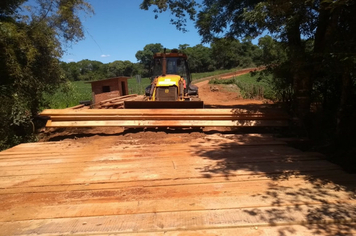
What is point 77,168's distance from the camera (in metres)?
4.96

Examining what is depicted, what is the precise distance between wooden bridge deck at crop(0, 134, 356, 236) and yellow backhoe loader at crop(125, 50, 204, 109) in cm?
285

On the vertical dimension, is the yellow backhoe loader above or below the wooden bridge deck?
above

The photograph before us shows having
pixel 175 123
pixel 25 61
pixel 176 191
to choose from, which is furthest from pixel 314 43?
pixel 25 61

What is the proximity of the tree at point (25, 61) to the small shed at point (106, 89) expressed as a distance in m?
5.42

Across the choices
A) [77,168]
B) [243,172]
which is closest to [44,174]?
[77,168]

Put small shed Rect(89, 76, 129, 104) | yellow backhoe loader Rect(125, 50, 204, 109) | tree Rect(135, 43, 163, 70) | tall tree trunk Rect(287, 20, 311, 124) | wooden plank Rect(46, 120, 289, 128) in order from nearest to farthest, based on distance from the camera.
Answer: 1. tall tree trunk Rect(287, 20, 311, 124)
2. wooden plank Rect(46, 120, 289, 128)
3. yellow backhoe loader Rect(125, 50, 204, 109)
4. small shed Rect(89, 76, 129, 104)
5. tree Rect(135, 43, 163, 70)

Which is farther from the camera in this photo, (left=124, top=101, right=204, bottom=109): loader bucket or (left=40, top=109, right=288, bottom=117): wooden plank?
(left=124, top=101, right=204, bottom=109): loader bucket

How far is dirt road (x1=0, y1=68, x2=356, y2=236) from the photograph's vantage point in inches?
115

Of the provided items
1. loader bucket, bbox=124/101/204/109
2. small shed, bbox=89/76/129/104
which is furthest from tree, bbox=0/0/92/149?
small shed, bbox=89/76/129/104

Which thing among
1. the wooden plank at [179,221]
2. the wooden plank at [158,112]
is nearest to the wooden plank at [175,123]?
the wooden plank at [158,112]

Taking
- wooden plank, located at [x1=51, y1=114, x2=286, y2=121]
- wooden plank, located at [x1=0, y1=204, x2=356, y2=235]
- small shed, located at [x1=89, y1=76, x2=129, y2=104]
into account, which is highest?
small shed, located at [x1=89, y1=76, x2=129, y2=104]

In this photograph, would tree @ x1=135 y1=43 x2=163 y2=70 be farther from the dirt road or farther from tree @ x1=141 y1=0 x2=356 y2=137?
the dirt road

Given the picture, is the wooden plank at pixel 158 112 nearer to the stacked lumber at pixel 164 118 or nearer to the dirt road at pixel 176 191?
the stacked lumber at pixel 164 118

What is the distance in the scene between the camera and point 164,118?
7.74 m
